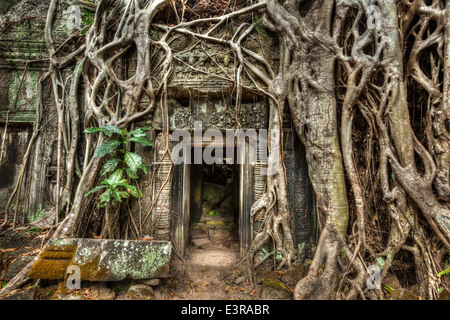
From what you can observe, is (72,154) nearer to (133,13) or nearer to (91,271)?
(91,271)

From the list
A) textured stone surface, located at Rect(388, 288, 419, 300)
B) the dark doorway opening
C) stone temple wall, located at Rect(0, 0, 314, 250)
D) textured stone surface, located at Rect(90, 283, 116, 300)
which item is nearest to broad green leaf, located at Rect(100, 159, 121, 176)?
stone temple wall, located at Rect(0, 0, 314, 250)

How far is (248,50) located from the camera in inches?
104

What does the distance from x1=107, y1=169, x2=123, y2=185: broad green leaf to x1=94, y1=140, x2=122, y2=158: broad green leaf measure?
25 cm

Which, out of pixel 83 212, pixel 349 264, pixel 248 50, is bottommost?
pixel 349 264

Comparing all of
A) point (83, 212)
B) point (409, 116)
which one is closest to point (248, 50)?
point (409, 116)

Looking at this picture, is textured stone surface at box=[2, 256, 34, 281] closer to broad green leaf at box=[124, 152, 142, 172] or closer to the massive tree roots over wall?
the massive tree roots over wall

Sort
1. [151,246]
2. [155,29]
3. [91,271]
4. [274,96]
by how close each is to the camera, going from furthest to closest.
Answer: [155,29] < [274,96] < [151,246] < [91,271]

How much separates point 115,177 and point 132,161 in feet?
0.88

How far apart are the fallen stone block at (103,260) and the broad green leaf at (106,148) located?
0.91 metres

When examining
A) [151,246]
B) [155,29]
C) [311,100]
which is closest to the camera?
[151,246]

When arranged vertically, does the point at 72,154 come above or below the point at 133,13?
below

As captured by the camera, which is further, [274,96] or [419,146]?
[274,96]

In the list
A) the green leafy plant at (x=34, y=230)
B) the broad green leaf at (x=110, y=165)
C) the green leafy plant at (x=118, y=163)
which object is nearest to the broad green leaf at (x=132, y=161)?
the green leafy plant at (x=118, y=163)

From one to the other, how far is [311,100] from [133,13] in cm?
260
